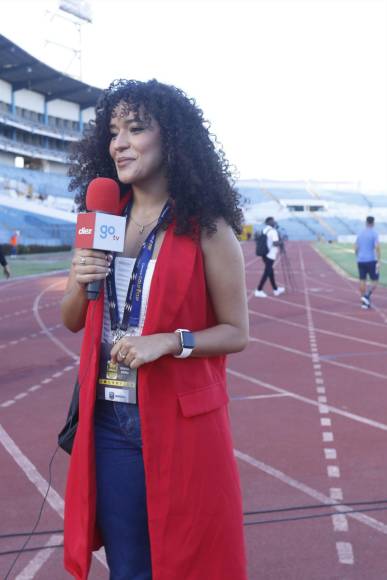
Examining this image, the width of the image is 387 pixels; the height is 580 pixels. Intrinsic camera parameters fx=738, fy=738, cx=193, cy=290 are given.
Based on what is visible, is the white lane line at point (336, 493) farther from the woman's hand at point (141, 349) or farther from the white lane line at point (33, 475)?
the woman's hand at point (141, 349)

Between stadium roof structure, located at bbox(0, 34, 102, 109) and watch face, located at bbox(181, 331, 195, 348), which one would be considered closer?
watch face, located at bbox(181, 331, 195, 348)

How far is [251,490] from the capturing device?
174 inches

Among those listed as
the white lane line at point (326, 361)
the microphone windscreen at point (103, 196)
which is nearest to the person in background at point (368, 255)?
the white lane line at point (326, 361)

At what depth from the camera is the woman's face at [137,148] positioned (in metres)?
2.09

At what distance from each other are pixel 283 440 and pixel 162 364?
374 centimetres

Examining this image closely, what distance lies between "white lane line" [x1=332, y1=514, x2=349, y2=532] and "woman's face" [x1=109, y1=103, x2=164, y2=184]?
2.52 m

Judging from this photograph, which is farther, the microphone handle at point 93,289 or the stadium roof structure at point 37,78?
the stadium roof structure at point 37,78

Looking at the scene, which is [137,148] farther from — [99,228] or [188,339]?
[188,339]

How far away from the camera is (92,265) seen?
6.39 ft

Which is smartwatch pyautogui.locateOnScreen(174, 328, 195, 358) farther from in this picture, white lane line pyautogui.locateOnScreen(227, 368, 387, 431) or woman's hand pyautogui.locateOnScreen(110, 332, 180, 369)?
white lane line pyautogui.locateOnScreen(227, 368, 387, 431)

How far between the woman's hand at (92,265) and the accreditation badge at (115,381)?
0.75ft

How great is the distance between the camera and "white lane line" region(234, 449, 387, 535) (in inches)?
155

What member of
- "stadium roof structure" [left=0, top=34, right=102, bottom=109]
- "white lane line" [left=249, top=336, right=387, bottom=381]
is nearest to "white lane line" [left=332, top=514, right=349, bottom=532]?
"white lane line" [left=249, top=336, right=387, bottom=381]

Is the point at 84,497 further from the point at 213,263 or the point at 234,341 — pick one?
the point at 213,263
